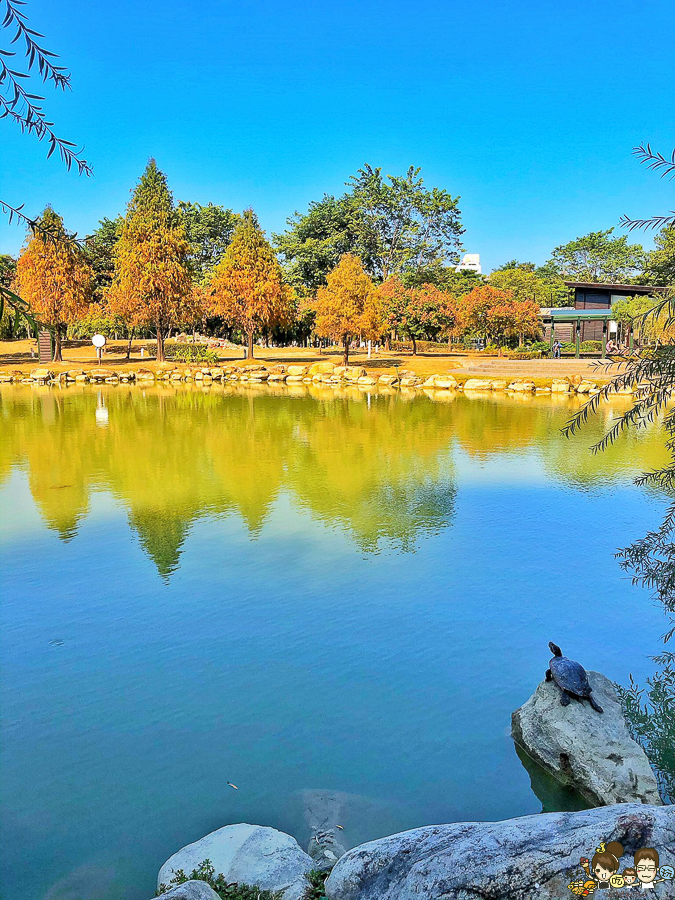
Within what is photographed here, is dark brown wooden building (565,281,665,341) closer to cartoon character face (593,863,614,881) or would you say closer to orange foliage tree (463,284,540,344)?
orange foliage tree (463,284,540,344)

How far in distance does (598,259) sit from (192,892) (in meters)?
82.2

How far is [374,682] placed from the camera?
6055 millimetres

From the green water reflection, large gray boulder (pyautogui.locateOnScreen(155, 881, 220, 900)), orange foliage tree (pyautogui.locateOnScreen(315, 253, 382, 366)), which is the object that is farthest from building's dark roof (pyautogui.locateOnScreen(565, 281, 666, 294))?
large gray boulder (pyautogui.locateOnScreen(155, 881, 220, 900))

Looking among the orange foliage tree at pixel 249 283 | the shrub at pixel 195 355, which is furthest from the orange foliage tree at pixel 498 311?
the shrub at pixel 195 355

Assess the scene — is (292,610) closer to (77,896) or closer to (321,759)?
(321,759)

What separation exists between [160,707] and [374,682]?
1816 mm

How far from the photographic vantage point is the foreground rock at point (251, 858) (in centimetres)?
355

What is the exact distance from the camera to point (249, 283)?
40.7 meters

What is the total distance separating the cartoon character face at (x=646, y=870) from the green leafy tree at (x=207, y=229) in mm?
60127

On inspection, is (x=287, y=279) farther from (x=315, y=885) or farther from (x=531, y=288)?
(x=315, y=885)

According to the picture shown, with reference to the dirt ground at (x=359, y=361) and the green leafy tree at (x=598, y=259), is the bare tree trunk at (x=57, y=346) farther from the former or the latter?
the green leafy tree at (x=598, y=259)

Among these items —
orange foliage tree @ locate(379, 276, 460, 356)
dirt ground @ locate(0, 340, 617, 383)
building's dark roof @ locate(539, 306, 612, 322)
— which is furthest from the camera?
orange foliage tree @ locate(379, 276, 460, 356)

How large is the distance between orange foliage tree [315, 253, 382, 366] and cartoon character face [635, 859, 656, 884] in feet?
125

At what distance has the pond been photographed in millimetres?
4531
